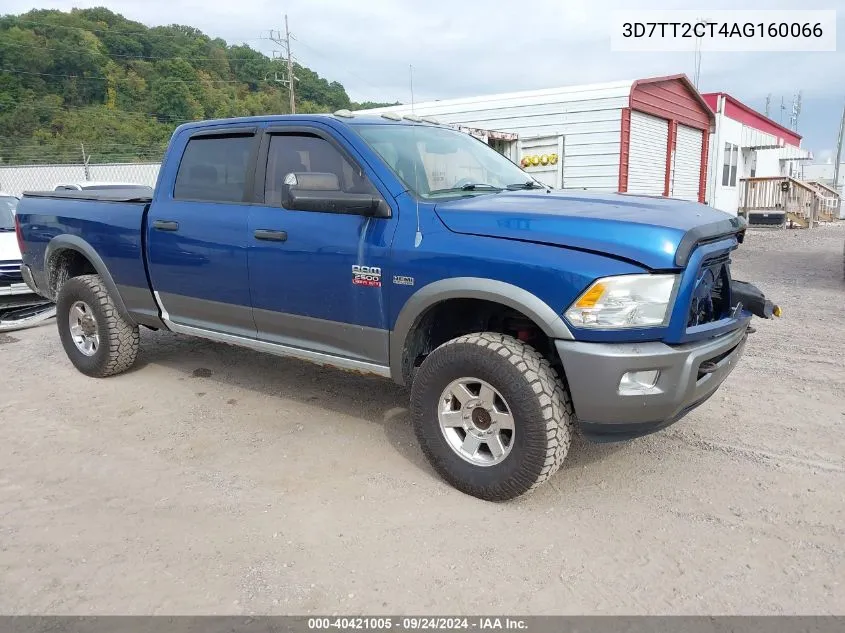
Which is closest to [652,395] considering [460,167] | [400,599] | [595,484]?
[595,484]

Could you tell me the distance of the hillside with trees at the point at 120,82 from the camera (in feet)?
145

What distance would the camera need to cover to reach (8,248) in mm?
8047

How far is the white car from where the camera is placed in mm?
7840

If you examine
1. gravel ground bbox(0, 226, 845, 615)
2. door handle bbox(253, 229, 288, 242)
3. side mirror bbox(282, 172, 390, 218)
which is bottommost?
gravel ground bbox(0, 226, 845, 615)

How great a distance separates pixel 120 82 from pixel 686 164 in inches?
1872

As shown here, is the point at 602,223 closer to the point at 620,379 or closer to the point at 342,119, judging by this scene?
the point at 620,379

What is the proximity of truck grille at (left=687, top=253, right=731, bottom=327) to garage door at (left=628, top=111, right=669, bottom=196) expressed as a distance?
36.3 feet

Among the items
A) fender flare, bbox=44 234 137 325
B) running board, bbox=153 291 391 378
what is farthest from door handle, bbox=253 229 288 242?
fender flare, bbox=44 234 137 325

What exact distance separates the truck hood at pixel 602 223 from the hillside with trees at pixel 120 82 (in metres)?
41.3

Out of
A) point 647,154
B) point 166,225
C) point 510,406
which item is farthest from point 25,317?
point 647,154

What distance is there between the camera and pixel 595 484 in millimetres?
3455

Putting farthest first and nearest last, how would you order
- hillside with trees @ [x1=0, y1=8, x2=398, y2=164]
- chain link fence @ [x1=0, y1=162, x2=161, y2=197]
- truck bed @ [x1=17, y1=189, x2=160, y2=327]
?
hillside with trees @ [x1=0, y1=8, x2=398, y2=164] → chain link fence @ [x1=0, y1=162, x2=161, y2=197] → truck bed @ [x1=17, y1=189, x2=160, y2=327]

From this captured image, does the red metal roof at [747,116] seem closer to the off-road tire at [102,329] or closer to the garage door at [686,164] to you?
the garage door at [686,164]
